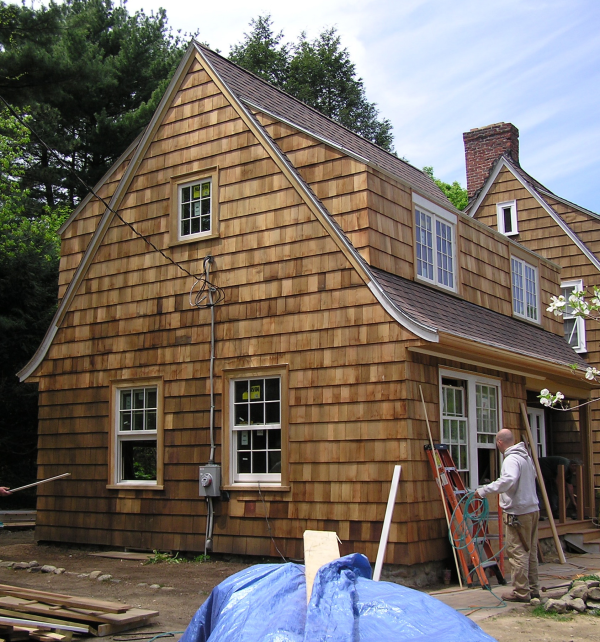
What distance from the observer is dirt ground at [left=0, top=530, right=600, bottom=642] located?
6.57m

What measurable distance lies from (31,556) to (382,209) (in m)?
7.27

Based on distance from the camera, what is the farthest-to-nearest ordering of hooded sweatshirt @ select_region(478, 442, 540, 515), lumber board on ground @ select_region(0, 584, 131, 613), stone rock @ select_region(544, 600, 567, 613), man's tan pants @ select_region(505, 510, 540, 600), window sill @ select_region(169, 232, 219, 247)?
1. window sill @ select_region(169, 232, 219, 247)
2. hooded sweatshirt @ select_region(478, 442, 540, 515)
3. man's tan pants @ select_region(505, 510, 540, 600)
4. stone rock @ select_region(544, 600, 567, 613)
5. lumber board on ground @ select_region(0, 584, 131, 613)

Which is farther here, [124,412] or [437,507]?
[124,412]

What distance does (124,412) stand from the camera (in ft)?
39.5

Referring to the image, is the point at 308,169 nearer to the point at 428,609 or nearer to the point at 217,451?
the point at 217,451

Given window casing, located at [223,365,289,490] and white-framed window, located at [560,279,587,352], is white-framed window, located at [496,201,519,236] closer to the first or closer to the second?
white-framed window, located at [560,279,587,352]

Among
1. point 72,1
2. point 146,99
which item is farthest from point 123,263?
point 72,1

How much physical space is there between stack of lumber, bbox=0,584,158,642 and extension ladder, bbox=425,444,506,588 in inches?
153

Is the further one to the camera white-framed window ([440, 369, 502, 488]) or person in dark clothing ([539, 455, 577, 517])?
person in dark clothing ([539, 455, 577, 517])

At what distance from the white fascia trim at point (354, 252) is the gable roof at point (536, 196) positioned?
8.68 meters

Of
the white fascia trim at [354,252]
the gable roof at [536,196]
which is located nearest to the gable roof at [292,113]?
the white fascia trim at [354,252]

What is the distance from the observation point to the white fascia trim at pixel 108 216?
1221 cm

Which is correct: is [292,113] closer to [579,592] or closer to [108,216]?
[108,216]

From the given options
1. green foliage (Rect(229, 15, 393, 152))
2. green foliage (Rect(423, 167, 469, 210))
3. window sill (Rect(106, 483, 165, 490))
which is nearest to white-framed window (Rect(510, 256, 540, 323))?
window sill (Rect(106, 483, 165, 490))
